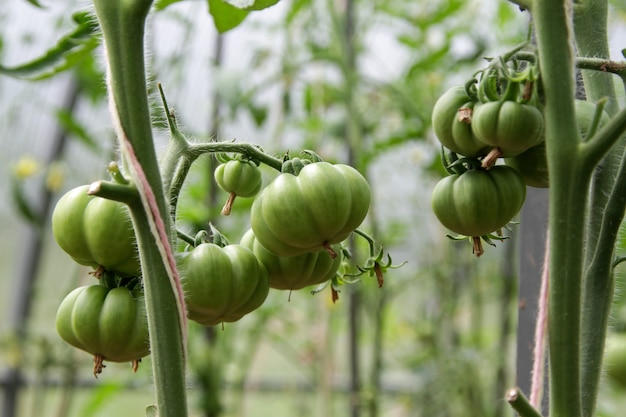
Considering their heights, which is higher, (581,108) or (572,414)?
(581,108)

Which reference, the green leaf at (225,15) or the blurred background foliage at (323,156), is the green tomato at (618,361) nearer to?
the blurred background foliage at (323,156)

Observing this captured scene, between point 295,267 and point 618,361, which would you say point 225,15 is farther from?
point 618,361

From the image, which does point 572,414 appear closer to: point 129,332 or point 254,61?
point 129,332

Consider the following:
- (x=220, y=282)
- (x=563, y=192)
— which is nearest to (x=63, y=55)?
(x=220, y=282)

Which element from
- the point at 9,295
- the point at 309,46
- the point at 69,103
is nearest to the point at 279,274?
the point at 309,46

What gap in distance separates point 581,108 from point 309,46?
4.04 feet

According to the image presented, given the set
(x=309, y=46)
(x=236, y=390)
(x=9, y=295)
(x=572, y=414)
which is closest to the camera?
(x=572, y=414)

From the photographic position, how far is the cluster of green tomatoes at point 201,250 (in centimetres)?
39

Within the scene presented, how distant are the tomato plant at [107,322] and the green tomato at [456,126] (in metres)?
0.18

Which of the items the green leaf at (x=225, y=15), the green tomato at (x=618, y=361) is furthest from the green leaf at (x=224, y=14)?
the green tomato at (x=618, y=361)

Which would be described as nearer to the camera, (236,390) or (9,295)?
(236,390)

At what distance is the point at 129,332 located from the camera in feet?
1.28

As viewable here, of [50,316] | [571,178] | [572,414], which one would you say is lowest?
[50,316]

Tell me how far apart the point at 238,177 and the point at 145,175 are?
100mm
